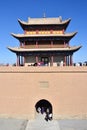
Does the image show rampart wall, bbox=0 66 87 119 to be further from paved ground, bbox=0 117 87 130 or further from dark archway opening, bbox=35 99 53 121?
paved ground, bbox=0 117 87 130

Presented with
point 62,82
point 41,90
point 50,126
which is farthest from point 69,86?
point 50,126

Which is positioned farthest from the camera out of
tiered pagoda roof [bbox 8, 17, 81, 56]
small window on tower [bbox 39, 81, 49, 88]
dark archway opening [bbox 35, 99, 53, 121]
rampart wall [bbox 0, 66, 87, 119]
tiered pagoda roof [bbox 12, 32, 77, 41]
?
tiered pagoda roof [bbox 12, 32, 77, 41]

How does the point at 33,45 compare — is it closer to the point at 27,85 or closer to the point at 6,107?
the point at 27,85

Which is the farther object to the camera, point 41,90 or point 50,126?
point 41,90

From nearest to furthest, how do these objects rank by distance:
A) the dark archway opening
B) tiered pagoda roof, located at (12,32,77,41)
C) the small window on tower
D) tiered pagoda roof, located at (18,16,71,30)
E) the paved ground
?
1. the paved ground
2. the dark archway opening
3. the small window on tower
4. tiered pagoda roof, located at (12,32,77,41)
5. tiered pagoda roof, located at (18,16,71,30)

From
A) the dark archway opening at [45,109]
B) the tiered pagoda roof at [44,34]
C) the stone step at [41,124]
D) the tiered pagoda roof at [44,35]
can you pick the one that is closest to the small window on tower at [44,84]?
the dark archway opening at [45,109]

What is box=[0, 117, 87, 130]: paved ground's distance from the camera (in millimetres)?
17312

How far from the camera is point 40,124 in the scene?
60.4 ft

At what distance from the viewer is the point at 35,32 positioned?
75.3 ft

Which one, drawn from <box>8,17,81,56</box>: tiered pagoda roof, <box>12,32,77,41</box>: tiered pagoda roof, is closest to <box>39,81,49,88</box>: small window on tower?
<box>8,17,81,56</box>: tiered pagoda roof

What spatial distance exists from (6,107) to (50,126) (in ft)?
15.9

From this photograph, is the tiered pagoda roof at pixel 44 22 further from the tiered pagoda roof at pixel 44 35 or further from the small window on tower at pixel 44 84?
the small window on tower at pixel 44 84

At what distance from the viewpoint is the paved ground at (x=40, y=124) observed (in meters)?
17.3

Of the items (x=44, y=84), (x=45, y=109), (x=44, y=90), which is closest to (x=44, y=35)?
(x=44, y=84)
